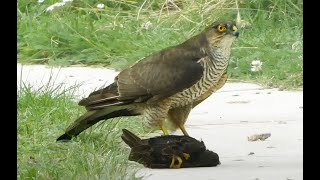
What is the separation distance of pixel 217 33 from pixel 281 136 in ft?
2.87

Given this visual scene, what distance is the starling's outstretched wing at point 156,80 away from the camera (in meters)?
6.59

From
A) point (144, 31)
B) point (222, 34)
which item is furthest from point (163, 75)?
point (144, 31)

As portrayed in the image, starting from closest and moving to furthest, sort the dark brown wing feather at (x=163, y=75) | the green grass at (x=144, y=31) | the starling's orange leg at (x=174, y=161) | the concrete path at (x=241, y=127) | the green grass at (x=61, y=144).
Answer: the green grass at (x=61, y=144) < the concrete path at (x=241, y=127) < the starling's orange leg at (x=174, y=161) < the dark brown wing feather at (x=163, y=75) < the green grass at (x=144, y=31)

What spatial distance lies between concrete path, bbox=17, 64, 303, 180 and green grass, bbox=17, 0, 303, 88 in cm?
57

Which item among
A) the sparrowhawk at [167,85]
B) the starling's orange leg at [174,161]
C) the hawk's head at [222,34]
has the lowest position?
the starling's orange leg at [174,161]

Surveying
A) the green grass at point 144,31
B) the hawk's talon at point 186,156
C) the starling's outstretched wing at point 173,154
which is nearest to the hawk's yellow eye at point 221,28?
the starling's outstretched wing at point 173,154

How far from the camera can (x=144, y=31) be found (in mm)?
11188

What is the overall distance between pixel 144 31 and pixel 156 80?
451 centimetres

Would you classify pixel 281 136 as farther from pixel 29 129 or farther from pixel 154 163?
pixel 29 129

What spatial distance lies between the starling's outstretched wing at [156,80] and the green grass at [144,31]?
273 cm

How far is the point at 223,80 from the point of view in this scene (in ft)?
22.4

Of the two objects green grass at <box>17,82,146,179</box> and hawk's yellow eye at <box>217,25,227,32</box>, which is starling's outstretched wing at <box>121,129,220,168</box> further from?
hawk's yellow eye at <box>217,25,227,32</box>

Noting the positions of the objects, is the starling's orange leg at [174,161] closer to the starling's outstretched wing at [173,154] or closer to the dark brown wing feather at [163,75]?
the starling's outstretched wing at [173,154]

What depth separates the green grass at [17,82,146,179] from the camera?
18.8 feet
